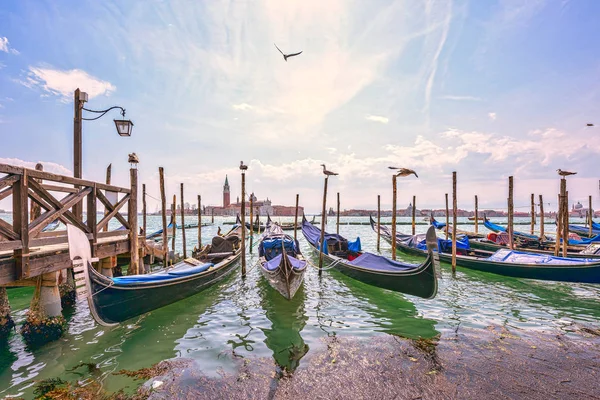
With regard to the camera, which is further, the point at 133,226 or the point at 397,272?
the point at 397,272

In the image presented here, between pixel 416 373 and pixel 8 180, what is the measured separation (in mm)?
5358

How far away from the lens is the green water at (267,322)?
13.7 feet

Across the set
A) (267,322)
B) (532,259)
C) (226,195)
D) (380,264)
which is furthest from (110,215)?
(226,195)

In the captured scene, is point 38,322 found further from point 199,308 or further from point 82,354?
point 199,308

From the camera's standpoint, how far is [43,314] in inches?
181

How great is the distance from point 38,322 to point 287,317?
393cm

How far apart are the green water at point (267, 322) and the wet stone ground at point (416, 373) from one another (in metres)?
0.31

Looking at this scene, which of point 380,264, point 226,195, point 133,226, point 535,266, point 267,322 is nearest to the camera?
point 267,322

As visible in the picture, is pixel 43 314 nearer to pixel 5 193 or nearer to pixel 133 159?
pixel 5 193

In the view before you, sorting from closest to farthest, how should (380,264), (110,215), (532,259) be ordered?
(110,215) → (380,264) → (532,259)

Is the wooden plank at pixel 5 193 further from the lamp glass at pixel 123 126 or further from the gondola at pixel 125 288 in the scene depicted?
the lamp glass at pixel 123 126

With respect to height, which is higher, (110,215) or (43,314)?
(110,215)

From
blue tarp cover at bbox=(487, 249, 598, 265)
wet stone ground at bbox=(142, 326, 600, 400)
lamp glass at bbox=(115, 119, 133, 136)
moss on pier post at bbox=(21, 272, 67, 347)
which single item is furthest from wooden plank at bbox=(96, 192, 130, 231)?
blue tarp cover at bbox=(487, 249, 598, 265)

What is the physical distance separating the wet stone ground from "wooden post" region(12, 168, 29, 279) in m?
2.03
